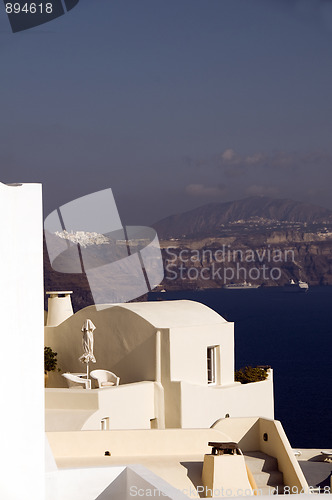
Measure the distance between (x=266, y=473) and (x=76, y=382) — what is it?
5.34 m

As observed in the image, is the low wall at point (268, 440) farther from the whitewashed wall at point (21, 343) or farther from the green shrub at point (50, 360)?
the whitewashed wall at point (21, 343)

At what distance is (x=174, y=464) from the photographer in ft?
47.7

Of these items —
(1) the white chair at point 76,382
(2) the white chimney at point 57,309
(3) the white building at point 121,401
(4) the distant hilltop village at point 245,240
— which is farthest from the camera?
(4) the distant hilltop village at point 245,240

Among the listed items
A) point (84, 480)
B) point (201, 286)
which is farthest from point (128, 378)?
point (201, 286)

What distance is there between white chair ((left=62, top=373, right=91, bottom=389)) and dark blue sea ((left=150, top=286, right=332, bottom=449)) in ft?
145

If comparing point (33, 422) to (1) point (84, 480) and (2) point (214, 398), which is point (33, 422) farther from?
(2) point (214, 398)

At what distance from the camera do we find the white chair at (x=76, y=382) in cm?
1873

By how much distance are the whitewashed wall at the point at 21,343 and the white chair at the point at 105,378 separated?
1116cm

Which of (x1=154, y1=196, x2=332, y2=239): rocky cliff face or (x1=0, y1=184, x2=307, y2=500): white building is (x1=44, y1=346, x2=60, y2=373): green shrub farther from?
(x1=154, y1=196, x2=332, y2=239): rocky cliff face

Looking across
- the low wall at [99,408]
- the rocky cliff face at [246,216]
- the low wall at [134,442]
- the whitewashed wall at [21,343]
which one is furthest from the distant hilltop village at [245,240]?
the whitewashed wall at [21,343]

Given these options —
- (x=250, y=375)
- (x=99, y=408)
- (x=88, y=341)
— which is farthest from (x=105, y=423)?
(x=250, y=375)

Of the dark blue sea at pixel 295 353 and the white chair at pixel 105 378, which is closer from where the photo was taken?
the white chair at pixel 105 378

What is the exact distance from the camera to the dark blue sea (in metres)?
71.6

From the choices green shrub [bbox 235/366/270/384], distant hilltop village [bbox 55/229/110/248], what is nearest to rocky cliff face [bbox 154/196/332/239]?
distant hilltop village [bbox 55/229/110/248]
